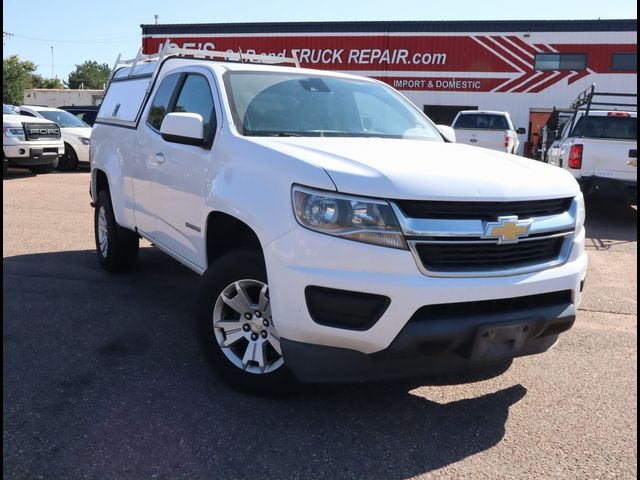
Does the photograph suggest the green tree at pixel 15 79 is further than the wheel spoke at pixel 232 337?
Yes

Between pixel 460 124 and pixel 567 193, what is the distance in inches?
551

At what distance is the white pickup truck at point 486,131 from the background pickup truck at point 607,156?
4.70 m

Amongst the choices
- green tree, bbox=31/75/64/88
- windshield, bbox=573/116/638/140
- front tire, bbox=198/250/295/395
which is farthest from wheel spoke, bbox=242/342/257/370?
green tree, bbox=31/75/64/88

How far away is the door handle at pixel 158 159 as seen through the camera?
4391mm

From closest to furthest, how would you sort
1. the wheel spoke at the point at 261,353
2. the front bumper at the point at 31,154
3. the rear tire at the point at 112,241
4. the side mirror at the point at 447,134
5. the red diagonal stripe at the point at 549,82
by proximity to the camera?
the wheel spoke at the point at 261,353 → the side mirror at the point at 447,134 → the rear tire at the point at 112,241 → the front bumper at the point at 31,154 → the red diagonal stripe at the point at 549,82

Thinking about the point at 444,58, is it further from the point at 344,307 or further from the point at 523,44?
the point at 344,307

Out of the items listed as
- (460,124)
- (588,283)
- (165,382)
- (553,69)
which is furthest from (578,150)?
(553,69)

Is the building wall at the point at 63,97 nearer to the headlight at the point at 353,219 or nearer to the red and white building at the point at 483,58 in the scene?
the red and white building at the point at 483,58

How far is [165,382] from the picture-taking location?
3613 millimetres

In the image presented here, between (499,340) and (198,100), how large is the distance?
256 centimetres

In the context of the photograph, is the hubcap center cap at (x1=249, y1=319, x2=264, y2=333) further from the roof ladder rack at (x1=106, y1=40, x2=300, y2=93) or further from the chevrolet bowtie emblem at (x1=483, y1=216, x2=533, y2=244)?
the roof ladder rack at (x1=106, y1=40, x2=300, y2=93)

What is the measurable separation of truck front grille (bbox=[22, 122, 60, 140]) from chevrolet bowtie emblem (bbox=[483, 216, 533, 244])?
45.6ft

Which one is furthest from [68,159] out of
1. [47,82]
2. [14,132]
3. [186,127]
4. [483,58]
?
[47,82]

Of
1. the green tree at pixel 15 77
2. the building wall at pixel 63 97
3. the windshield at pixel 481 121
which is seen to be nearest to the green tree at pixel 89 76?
the green tree at pixel 15 77
